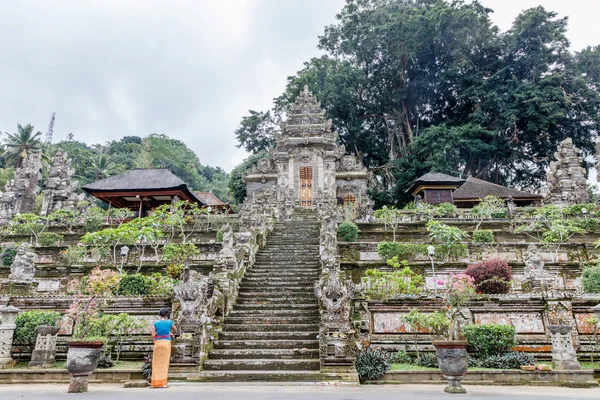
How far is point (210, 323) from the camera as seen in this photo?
8.09m

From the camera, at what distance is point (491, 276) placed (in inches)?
384

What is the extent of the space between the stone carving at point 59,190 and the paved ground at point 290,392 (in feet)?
77.1

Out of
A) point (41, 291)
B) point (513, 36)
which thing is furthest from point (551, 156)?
point (41, 291)

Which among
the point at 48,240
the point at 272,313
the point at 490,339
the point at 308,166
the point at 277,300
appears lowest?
the point at 490,339

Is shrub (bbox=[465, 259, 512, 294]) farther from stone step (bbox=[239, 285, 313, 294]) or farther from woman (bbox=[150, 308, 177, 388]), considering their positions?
woman (bbox=[150, 308, 177, 388])

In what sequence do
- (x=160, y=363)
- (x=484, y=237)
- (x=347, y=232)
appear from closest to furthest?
(x=160, y=363)
(x=484, y=237)
(x=347, y=232)

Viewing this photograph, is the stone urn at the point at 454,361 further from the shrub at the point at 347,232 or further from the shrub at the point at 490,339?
the shrub at the point at 347,232

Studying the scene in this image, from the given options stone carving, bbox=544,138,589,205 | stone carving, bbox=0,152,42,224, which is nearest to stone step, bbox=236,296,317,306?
stone carving, bbox=544,138,589,205

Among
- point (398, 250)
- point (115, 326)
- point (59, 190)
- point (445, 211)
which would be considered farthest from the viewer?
point (59, 190)

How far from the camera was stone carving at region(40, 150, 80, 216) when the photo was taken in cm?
2736

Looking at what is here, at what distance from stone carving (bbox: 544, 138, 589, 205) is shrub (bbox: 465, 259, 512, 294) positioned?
62.2 ft

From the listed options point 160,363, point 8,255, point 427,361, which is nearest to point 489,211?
point 427,361

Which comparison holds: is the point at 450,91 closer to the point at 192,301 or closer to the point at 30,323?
the point at 192,301

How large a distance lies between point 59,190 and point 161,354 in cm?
2605
